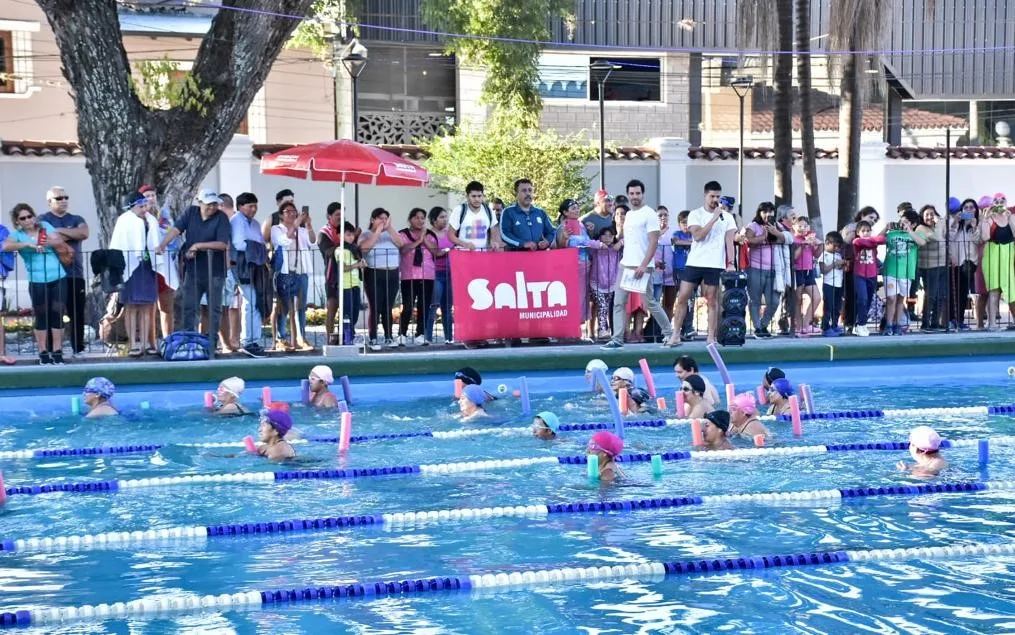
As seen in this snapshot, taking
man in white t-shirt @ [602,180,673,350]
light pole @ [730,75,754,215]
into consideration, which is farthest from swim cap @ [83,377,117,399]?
light pole @ [730,75,754,215]

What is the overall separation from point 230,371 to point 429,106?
1734 centimetres

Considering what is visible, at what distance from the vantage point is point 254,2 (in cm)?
1686

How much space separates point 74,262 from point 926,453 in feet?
29.4

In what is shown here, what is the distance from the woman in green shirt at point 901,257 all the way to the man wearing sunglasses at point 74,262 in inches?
373

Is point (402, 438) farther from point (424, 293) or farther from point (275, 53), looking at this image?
point (275, 53)

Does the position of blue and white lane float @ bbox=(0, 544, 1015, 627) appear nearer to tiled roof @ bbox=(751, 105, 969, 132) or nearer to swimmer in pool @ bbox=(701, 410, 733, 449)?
swimmer in pool @ bbox=(701, 410, 733, 449)

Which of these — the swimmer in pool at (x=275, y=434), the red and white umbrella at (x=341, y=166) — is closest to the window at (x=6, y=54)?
the red and white umbrella at (x=341, y=166)

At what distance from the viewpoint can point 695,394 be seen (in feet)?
41.4

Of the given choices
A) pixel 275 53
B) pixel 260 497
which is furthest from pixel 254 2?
pixel 260 497

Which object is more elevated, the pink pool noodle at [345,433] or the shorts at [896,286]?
the shorts at [896,286]

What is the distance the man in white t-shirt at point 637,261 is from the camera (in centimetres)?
1559

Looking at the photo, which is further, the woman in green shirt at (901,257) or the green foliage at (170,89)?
the woman in green shirt at (901,257)

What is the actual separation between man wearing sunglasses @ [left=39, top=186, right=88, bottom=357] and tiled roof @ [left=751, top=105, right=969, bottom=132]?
23.1m

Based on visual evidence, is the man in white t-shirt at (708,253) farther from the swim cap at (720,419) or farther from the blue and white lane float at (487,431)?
the swim cap at (720,419)
